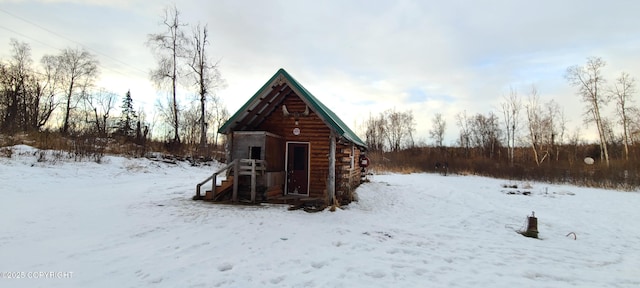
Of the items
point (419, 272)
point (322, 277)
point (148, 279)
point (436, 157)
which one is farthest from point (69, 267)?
point (436, 157)

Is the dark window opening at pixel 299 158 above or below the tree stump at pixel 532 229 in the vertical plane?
above

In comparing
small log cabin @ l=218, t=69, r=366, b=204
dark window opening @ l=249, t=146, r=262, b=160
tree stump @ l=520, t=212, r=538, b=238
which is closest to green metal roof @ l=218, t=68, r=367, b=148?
small log cabin @ l=218, t=69, r=366, b=204

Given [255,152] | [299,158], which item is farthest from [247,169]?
[299,158]

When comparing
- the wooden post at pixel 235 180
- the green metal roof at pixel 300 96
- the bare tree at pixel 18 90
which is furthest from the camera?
the bare tree at pixel 18 90

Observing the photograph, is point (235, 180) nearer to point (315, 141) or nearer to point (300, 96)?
point (315, 141)

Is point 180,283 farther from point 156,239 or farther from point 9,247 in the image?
point 9,247

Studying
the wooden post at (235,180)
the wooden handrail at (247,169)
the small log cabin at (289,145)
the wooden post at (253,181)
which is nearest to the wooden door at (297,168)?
the small log cabin at (289,145)

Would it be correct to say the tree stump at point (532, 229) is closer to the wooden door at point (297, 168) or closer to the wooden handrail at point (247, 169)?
the wooden door at point (297, 168)

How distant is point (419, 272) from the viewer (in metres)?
5.32

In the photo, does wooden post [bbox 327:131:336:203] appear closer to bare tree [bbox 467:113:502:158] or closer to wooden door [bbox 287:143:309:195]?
wooden door [bbox 287:143:309:195]

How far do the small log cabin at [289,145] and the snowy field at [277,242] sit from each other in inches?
48.1

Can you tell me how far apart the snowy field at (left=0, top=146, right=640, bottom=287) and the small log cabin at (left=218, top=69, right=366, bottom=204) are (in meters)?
1.22

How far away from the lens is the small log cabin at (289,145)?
35.5ft

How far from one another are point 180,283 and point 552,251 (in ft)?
26.1
